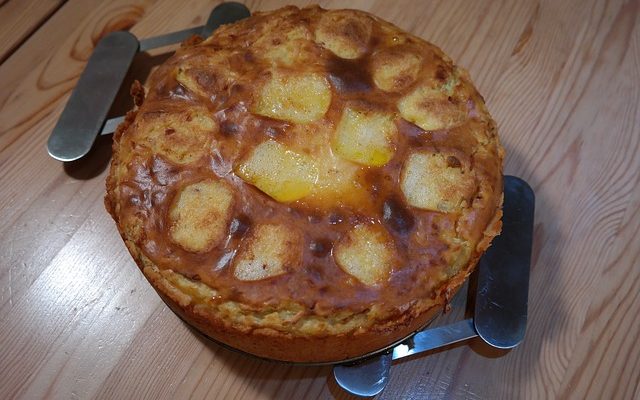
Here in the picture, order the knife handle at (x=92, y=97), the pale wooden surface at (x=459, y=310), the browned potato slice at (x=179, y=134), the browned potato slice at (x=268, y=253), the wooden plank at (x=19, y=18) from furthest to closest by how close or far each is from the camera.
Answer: the wooden plank at (x=19, y=18), the knife handle at (x=92, y=97), the pale wooden surface at (x=459, y=310), the browned potato slice at (x=179, y=134), the browned potato slice at (x=268, y=253)

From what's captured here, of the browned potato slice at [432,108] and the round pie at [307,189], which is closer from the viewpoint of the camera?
the round pie at [307,189]

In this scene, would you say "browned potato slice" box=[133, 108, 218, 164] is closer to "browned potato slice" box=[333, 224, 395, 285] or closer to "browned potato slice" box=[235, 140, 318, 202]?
"browned potato slice" box=[235, 140, 318, 202]

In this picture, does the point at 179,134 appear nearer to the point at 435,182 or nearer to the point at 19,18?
the point at 435,182

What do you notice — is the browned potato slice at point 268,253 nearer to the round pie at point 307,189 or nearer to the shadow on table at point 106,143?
the round pie at point 307,189

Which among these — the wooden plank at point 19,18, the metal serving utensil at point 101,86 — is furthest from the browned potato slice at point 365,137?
the wooden plank at point 19,18

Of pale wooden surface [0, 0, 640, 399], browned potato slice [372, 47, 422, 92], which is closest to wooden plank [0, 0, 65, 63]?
pale wooden surface [0, 0, 640, 399]

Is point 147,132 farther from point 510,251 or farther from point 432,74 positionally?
point 510,251
